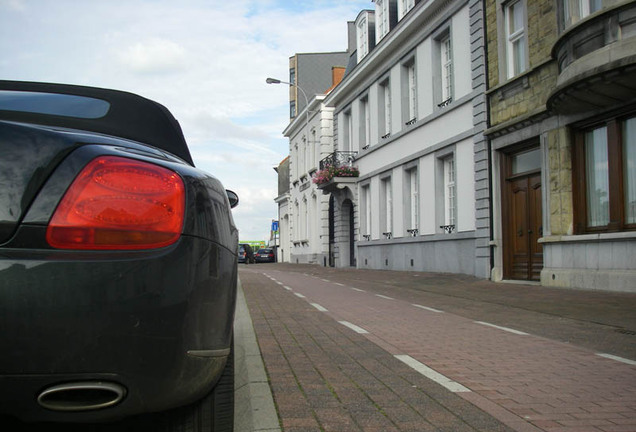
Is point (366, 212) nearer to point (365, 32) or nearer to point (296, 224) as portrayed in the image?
point (365, 32)

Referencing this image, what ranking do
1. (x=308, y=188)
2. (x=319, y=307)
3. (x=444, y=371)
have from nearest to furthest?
1. (x=444, y=371)
2. (x=319, y=307)
3. (x=308, y=188)

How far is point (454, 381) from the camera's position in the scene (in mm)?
4555

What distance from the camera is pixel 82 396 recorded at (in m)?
1.87

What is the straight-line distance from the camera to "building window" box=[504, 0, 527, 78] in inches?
627

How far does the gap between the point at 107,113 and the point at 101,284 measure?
1277 mm

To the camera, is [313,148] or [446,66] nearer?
[446,66]

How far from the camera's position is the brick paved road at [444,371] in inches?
141

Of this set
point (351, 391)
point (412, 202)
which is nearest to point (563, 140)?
point (412, 202)

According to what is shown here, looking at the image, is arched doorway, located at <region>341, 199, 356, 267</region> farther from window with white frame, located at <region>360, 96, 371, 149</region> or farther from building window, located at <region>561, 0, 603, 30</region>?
building window, located at <region>561, 0, 603, 30</region>

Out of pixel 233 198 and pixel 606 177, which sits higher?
pixel 606 177

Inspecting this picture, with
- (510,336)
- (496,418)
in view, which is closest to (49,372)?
(496,418)

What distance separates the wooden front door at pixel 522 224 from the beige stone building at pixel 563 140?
0.03 meters

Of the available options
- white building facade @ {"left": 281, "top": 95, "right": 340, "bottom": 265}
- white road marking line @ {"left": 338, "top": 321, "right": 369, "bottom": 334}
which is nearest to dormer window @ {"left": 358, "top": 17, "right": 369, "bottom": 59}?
white building facade @ {"left": 281, "top": 95, "right": 340, "bottom": 265}

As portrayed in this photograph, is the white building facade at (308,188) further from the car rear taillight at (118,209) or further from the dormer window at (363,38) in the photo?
the car rear taillight at (118,209)
